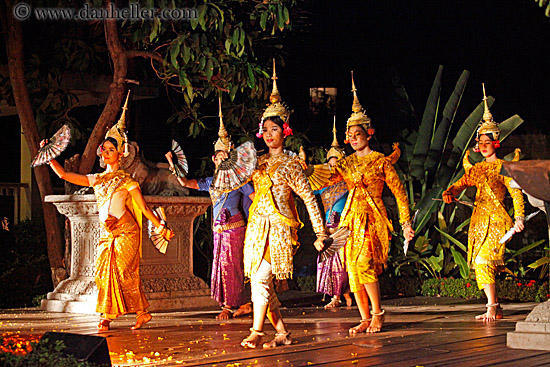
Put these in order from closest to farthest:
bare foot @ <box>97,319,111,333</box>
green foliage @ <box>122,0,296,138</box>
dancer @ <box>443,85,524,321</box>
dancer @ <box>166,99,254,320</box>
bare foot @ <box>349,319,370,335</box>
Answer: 1. bare foot @ <box>349,319,370,335</box>
2. bare foot @ <box>97,319,111,333</box>
3. dancer @ <box>443,85,524,321</box>
4. dancer @ <box>166,99,254,320</box>
5. green foliage @ <box>122,0,296,138</box>

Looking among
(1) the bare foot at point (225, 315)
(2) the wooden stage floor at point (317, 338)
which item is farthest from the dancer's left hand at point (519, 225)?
(1) the bare foot at point (225, 315)

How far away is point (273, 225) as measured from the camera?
18.2 feet

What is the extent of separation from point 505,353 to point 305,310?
350 centimetres

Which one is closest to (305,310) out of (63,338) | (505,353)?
(505,353)

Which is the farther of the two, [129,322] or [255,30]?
[255,30]

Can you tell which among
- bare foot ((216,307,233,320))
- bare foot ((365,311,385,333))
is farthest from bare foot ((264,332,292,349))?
bare foot ((216,307,233,320))

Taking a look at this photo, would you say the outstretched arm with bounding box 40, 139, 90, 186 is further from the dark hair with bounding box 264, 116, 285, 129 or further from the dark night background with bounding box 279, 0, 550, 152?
the dark night background with bounding box 279, 0, 550, 152

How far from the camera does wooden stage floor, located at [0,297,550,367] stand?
479 centimetres

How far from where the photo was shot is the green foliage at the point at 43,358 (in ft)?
11.7

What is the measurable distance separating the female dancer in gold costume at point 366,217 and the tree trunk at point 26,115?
4.49m

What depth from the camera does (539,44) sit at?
1408 centimetres

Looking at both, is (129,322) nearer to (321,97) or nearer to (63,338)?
(63,338)

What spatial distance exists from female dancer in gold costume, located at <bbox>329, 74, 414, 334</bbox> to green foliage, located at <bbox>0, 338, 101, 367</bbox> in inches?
111

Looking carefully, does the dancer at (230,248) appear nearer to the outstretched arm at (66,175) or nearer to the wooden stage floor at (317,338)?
the wooden stage floor at (317,338)
